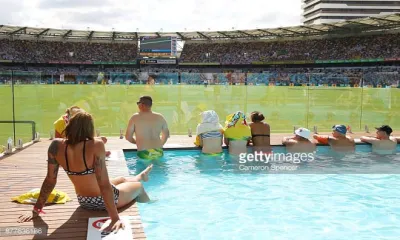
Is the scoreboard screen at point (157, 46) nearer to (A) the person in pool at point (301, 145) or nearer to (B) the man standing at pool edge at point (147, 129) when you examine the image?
(A) the person in pool at point (301, 145)

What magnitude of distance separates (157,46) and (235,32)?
38.8 ft

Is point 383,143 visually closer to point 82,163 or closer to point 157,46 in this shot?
point 82,163

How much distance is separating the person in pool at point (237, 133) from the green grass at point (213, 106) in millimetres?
4081

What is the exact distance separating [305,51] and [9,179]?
59.9m

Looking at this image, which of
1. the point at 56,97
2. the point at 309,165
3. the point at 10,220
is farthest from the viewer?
the point at 56,97

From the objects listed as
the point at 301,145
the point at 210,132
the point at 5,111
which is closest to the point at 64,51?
the point at 5,111

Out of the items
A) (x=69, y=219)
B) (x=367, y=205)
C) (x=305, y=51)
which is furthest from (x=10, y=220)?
(x=305, y=51)

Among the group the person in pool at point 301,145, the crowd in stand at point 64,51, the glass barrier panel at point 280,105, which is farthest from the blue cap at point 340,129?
the crowd in stand at point 64,51

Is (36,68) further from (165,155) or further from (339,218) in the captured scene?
(339,218)

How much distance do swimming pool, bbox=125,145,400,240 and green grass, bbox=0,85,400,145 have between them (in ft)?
14.8

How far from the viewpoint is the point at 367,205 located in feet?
21.9

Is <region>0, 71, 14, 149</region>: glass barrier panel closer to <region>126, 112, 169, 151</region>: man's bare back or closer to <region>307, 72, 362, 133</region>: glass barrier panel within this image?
<region>126, 112, 169, 151</region>: man's bare back

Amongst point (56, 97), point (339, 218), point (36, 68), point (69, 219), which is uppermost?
point (36, 68)

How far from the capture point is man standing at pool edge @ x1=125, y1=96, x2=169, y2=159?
8070mm
